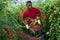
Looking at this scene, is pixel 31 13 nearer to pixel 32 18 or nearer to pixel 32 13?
pixel 32 13

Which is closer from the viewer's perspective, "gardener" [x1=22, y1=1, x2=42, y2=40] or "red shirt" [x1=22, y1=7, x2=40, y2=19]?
"gardener" [x1=22, y1=1, x2=42, y2=40]

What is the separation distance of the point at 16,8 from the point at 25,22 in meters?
1.27

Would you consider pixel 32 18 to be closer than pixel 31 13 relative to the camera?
Yes

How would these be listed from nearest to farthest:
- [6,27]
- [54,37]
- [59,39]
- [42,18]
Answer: [6,27] → [59,39] → [54,37] → [42,18]

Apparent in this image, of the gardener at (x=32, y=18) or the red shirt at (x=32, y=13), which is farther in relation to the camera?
the red shirt at (x=32, y=13)

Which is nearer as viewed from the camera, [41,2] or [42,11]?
[42,11]

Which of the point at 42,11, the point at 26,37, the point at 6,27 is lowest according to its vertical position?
the point at 26,37

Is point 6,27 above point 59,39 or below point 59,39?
above

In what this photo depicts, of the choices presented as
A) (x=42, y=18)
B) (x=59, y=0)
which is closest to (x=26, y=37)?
(x=42, y=18)

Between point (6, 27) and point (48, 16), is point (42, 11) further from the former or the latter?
point (6, 27)

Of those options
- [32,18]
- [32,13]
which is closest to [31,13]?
[32,13]

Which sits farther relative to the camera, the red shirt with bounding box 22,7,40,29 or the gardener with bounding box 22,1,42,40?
the red shirt with bounding box 22,7,40,29

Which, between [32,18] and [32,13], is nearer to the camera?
[32,18]

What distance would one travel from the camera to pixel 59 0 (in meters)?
7.32
